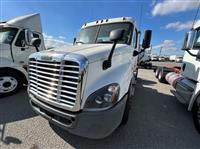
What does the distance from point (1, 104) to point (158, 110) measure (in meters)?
4.78

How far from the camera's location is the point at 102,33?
404 centimetres

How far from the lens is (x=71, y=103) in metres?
2.28

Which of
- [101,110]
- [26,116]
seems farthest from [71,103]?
[26,116]

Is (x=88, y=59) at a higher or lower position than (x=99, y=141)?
higher

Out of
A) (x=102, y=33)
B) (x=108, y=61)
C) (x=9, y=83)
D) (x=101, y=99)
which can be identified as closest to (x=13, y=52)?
(x=9, y=83)

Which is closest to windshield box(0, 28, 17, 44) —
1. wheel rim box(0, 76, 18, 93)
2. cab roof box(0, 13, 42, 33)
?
cab roof box(0, 13, 42, 33)

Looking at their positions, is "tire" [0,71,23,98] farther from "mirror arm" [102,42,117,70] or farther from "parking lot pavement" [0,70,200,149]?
"mirror arm" [102,42,117,70]

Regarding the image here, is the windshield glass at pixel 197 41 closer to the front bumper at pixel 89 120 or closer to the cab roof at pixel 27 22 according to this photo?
the front bumper at pixel 89 120

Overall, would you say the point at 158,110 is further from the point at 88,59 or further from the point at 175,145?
the point at 88,59

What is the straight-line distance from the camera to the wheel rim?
496 cm

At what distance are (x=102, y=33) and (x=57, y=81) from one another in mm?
2208

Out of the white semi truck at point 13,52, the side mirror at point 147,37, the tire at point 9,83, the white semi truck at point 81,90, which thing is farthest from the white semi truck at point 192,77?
the tire at point 9,83

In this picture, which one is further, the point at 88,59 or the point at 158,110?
the point at 158,110

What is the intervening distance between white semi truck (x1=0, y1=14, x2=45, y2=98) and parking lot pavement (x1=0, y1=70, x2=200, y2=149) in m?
0.83
